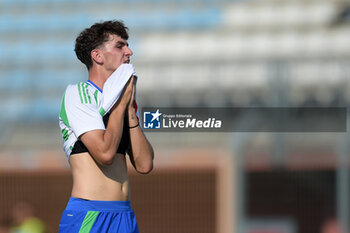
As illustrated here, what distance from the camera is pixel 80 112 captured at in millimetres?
1679

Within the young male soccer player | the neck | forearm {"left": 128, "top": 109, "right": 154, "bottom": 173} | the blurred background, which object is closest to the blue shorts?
the young male soccer player

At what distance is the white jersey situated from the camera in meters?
1.60

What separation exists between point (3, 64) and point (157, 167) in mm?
4036

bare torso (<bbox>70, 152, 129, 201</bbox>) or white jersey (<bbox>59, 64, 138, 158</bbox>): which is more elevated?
white jersey (<bbox>59, 64, 138, 158</bbox>)

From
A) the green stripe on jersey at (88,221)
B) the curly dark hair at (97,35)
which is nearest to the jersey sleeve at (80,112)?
the curly dark hair at (97,35)

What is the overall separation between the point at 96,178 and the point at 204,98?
20.1 feet

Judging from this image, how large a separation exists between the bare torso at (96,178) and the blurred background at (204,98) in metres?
4.66

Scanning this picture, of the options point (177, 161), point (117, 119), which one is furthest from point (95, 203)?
point (177, 161)

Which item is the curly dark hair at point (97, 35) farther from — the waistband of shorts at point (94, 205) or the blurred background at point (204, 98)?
the blurred background at point (204, 98)

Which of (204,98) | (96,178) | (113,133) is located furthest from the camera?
(204,98)

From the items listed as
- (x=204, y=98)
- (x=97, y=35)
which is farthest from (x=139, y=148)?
(x=204, y=98)

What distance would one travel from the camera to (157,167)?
662 cm

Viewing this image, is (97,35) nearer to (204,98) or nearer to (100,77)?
(100,77)

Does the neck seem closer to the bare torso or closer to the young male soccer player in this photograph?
the young male soccer player
